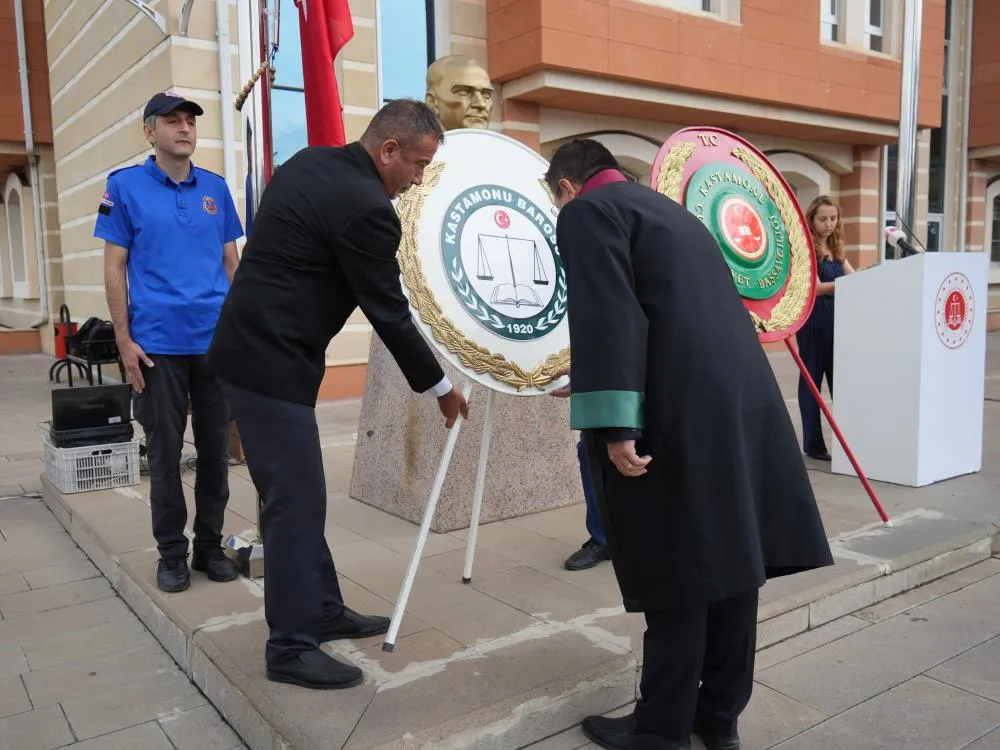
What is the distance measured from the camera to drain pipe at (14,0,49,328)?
12.5m

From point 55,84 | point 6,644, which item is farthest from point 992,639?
point 55,84

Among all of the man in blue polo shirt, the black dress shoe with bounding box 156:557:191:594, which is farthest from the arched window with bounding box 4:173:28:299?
the black dress shoe with bounding box 156:557:191:594

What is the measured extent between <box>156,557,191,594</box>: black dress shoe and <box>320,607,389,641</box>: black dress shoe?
2.65 feet

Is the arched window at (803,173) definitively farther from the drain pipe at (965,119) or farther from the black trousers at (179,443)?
the black trousers at (179,443)

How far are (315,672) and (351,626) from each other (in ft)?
1.38

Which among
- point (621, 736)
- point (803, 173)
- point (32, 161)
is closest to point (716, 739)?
point (621, 736)

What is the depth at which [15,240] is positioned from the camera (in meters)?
15.6

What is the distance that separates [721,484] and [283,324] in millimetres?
1297

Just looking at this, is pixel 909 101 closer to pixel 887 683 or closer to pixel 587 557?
pixel 587 557

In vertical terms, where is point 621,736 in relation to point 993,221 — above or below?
below

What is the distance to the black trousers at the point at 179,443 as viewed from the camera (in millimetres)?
3354

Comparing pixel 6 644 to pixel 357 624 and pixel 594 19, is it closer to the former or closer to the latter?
pixel 357 624

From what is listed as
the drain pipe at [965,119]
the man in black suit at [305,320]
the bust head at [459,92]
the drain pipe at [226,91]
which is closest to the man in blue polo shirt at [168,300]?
A: the man in black suit at [305,320]

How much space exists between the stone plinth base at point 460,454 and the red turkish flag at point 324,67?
143 centimetres
